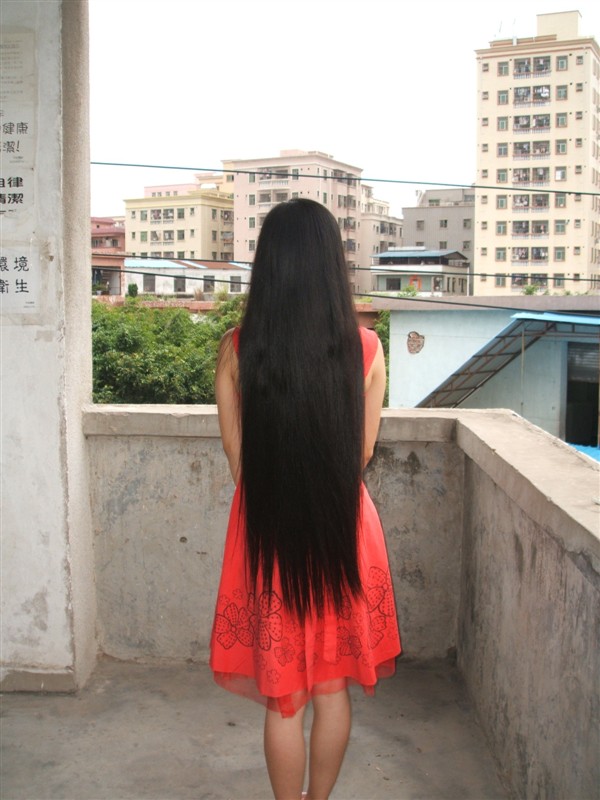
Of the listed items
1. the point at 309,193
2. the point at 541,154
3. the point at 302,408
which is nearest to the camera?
the point at 302,408

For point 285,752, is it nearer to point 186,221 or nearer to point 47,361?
point 47,361

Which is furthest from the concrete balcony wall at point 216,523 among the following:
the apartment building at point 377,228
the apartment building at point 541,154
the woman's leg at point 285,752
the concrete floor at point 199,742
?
the apartment building at point 377,228

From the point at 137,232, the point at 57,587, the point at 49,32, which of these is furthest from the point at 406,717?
the point at 137,232

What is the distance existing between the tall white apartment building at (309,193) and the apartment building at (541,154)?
8233mm

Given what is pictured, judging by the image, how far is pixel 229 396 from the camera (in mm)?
1726

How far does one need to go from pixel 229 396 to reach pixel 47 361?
0.95 m

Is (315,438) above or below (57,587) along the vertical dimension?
above

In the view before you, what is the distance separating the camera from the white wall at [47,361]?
94.1 inches

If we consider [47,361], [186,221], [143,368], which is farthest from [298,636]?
[186,221]

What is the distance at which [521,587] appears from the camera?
1.96 m

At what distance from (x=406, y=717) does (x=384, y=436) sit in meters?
0.84

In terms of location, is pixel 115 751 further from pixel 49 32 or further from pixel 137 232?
pixel 137 232

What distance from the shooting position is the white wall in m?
2.39

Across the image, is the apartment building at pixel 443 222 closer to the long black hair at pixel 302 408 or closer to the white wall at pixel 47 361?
the white wall at pixel 47 361
